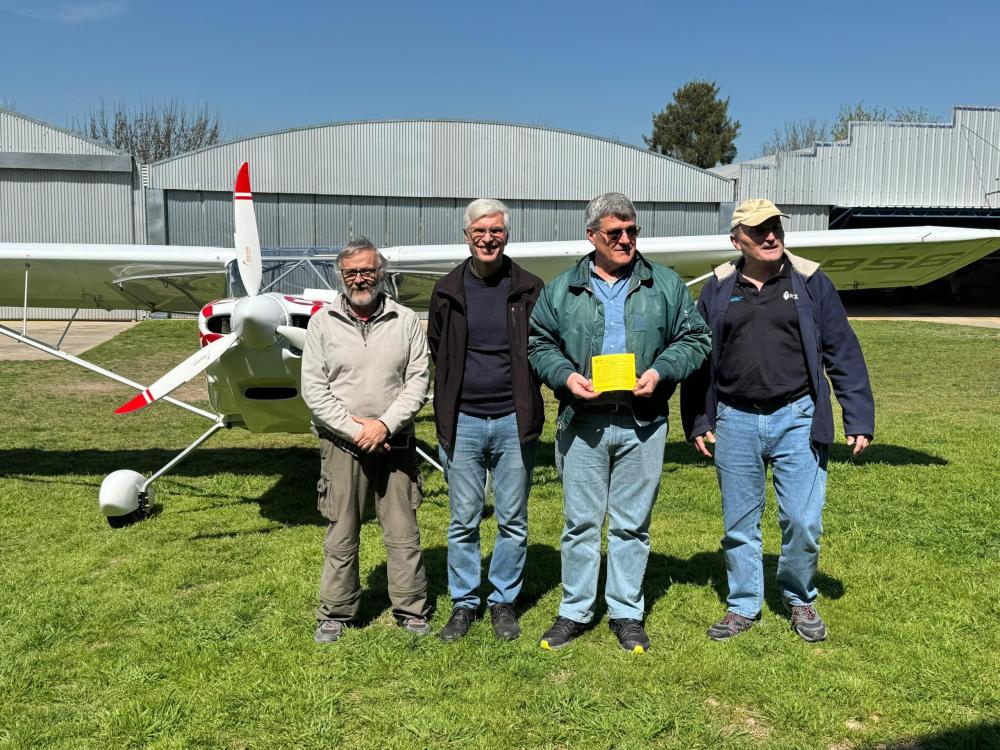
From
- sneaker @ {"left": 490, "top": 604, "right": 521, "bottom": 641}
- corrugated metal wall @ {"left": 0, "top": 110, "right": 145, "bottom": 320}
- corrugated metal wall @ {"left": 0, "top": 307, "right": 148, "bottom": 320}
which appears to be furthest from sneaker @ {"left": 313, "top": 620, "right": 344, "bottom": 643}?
corrugated metal wall @ {"left": 0, "top": 110, "right": 145, "bottom": 320}

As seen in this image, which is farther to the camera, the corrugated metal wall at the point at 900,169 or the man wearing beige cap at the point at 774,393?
the corrugated metal wall at the point at 900,169

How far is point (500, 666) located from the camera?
3293 millimetres

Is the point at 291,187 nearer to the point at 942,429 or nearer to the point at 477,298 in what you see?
the point at 942,429

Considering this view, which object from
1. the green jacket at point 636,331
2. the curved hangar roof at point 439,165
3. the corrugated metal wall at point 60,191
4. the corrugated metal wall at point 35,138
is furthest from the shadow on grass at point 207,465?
the corrugated metal wall at point 35,138

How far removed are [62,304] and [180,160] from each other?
16.4 metres

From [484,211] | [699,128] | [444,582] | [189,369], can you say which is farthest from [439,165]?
[699,128]

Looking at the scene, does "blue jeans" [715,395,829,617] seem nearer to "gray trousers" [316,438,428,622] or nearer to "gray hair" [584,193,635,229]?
"gray hair" [584,193,635,229]

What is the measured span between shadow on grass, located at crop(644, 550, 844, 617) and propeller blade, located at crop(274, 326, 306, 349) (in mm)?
2370

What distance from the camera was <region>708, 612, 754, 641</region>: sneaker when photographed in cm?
350

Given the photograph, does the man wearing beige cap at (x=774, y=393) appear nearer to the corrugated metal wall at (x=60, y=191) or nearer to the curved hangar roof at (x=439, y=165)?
the curved hangar roof at (x=439, y=165)

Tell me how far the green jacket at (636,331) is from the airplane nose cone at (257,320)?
6.03ft


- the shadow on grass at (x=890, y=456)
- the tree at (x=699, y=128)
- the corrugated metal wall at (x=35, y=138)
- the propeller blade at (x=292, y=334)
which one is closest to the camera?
the propeller blade at (x=292, y=334)

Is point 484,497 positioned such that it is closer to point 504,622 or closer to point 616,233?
point 504,622

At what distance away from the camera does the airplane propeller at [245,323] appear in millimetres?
4438
